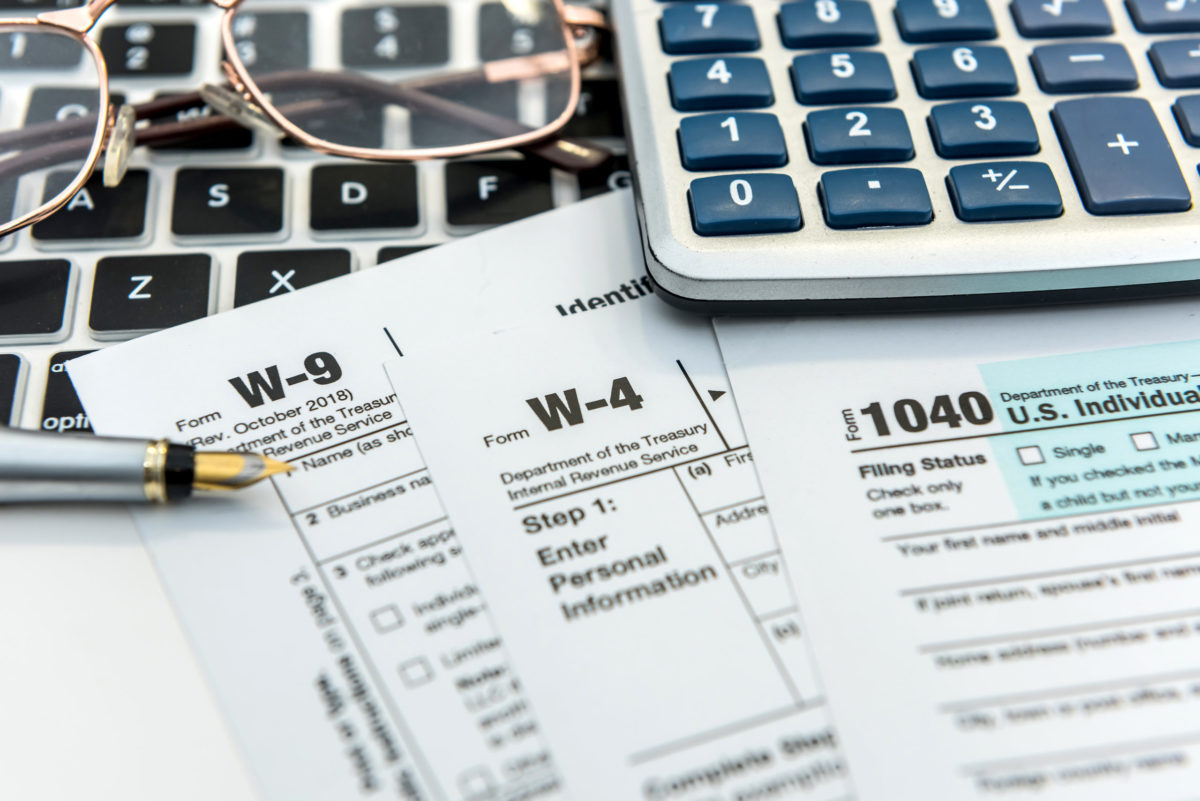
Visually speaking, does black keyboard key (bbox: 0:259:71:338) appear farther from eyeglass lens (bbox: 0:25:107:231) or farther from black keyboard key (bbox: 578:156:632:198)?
black keyboard key (bbox: 578:156:632:198)

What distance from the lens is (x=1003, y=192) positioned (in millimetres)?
361

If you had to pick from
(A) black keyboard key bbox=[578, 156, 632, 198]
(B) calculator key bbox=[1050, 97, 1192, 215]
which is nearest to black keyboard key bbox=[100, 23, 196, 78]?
(A) black keyboard key bbox=[578, 156, 632, 198]

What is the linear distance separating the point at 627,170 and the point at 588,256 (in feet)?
0.21

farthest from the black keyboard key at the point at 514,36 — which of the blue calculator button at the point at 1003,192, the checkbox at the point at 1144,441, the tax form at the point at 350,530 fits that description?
the checkbox at the point at 1144,441

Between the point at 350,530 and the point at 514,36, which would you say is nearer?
the point at 350,530

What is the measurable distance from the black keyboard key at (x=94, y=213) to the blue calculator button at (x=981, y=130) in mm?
344

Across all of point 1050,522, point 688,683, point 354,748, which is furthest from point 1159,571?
point 354,748

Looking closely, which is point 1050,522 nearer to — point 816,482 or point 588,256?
Result: point 816,482

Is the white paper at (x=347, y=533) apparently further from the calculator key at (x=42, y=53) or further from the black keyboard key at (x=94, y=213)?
the calculator key at (x=42, y=53)

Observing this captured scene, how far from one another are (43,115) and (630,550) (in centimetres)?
34

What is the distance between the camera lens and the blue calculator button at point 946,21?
42 centimetres

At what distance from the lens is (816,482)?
0.33 metres

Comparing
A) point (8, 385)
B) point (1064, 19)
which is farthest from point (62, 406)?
point (1064, 19)

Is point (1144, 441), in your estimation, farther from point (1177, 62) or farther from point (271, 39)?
point (271, 39)
